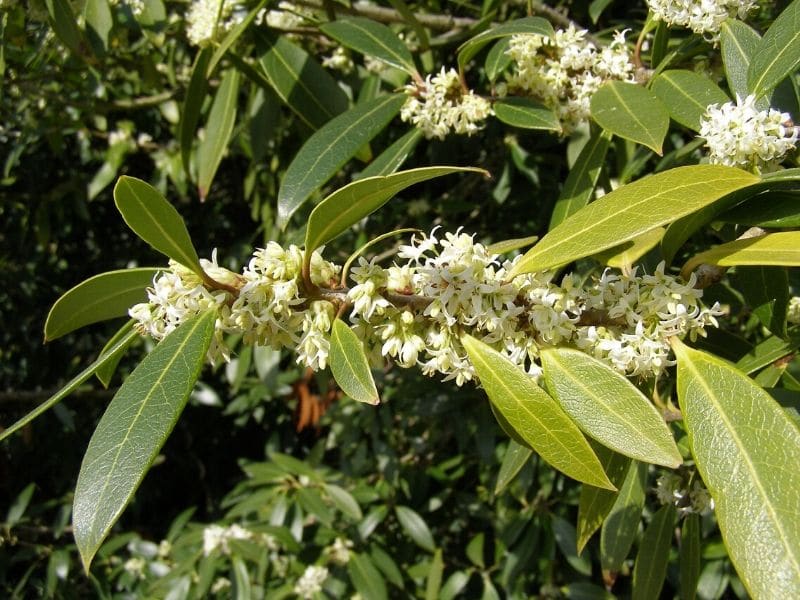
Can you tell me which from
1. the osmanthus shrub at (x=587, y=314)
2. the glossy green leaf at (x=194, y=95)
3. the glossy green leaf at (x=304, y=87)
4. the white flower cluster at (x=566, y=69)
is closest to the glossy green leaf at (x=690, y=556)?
the osmanthus shrub at (x=587, y=314)

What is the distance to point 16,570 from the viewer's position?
3.76 metres

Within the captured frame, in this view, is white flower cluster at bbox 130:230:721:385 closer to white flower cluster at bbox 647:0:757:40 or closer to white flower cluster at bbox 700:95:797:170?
white flower cluster at bbox 700:95:797:170

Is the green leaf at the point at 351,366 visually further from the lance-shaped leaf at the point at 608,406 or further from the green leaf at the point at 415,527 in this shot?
the green leaf at the point at 415,527

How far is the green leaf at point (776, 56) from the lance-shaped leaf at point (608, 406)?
0.54 metres

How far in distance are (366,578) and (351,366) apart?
2.01 metres

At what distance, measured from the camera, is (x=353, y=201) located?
905 millimetres

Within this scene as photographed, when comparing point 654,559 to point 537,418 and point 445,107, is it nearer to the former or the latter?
point 537,418

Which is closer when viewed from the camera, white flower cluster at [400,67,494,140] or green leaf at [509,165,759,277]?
green leaf at [509,165,759,277]

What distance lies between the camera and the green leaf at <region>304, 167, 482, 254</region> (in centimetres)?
87

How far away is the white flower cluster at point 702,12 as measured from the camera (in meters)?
1.26

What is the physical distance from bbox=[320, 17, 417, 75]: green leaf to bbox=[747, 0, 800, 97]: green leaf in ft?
2.57

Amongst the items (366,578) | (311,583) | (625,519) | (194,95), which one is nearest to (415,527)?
(366,578)

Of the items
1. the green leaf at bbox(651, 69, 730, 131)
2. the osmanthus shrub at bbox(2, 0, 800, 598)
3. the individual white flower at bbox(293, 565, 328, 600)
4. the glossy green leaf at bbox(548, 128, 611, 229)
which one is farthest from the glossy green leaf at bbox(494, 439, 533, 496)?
the individual white flower at bbox(293, 565, 328, 600)

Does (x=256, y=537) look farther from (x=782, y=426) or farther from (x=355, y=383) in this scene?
(x=782, y=426)
